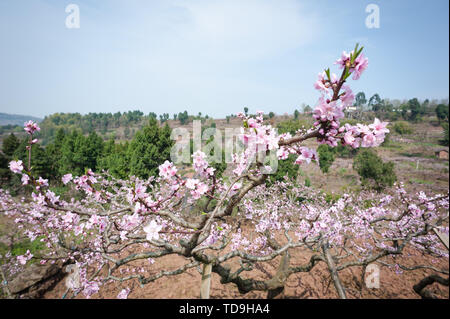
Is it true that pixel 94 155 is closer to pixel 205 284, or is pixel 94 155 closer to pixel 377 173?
pixel 205 284

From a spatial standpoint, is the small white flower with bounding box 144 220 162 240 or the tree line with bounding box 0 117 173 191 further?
the tree line with bounding box 0 117 173 191

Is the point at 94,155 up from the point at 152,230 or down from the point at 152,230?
down

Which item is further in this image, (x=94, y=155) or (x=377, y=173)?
(x=94, y=155)

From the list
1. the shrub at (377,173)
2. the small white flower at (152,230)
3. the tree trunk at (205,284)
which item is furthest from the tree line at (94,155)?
the shrub at (377,173)

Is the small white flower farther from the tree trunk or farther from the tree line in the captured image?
the tree line

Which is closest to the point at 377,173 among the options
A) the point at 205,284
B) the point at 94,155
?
the point at 205,284

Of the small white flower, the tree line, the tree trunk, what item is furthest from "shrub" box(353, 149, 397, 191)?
the small white flower

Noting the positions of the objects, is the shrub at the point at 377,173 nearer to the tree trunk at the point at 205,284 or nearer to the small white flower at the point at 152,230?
the tree trunk at the point at 205,284

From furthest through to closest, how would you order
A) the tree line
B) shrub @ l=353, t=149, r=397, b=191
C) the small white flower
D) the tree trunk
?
the tree line, shrub @ l=353, t=149, r=397, b=191, the tree trunk, the small white flower

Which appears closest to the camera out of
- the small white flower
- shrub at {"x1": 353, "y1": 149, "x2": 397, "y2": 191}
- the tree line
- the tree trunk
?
the small white flower

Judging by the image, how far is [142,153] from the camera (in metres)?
12.7

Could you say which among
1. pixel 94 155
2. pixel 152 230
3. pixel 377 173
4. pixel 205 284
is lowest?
pixel 377 173

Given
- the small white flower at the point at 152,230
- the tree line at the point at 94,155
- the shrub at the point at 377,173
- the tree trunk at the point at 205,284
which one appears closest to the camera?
the small white flower at the point at 152,230
